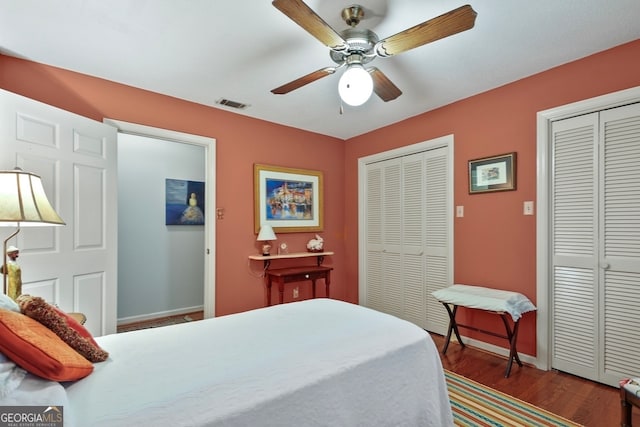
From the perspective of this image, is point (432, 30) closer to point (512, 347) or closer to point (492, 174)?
point (492, 174)

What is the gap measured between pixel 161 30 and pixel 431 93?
7.56 ft

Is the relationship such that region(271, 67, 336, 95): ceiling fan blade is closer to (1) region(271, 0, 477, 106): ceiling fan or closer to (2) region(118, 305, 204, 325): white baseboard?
(1) region(271, 0, 477, 106): ceiling fan

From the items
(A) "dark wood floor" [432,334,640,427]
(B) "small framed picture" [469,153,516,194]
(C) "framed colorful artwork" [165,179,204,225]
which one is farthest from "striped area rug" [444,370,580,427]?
(C) "framed colorful artwork" [165,179,204,225]

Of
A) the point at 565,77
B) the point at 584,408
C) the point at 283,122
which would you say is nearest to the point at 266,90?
the point at 283,122

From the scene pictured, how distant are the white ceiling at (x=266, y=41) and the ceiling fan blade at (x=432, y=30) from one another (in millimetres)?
245

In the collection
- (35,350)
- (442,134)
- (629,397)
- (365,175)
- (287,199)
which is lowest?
(629,397)

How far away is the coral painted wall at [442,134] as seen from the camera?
2441mm

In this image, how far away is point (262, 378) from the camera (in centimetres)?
118

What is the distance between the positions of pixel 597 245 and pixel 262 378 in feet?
8.57

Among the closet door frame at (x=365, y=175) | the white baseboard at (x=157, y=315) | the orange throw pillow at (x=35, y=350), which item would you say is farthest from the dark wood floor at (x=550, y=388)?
the white baseboard at (x=157, y=315)

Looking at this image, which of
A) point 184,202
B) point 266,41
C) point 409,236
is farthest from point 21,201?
point 409,236

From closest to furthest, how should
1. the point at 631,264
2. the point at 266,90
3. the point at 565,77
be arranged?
the point at 631,264
the point at 565,77
the point at 266,90

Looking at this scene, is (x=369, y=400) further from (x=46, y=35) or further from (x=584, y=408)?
(x=46, y=35)

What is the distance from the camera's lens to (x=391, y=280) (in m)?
3.94
